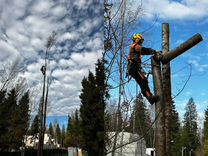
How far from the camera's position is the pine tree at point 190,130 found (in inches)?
2562

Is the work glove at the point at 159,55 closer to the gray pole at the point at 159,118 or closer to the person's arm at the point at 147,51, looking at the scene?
the person's arm at the point at 147,51

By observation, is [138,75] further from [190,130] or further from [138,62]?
[190,130]

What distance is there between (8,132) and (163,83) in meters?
32.0

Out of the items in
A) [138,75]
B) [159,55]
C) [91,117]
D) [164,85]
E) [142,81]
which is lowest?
[164,85]

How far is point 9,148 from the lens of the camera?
36531mm

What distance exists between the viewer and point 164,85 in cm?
488

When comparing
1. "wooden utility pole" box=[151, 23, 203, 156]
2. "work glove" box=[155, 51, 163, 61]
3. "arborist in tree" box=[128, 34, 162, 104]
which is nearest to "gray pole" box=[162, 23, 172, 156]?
"wooden utility pole" box=[151, 23, 203, 156]

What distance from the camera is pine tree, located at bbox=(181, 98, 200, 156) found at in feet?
213

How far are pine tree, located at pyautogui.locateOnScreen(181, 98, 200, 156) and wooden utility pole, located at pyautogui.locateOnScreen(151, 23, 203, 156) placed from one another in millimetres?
61656

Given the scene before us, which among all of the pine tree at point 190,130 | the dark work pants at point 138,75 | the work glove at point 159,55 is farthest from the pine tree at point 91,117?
the pine tree at point 190,130

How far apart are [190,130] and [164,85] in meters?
67.6

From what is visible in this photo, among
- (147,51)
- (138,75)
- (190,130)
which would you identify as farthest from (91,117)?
(190,130)

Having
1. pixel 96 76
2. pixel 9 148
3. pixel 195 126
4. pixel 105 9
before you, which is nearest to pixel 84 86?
pixel 96 76

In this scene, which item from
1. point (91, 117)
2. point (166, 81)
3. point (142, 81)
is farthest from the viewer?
point (91, 117)
